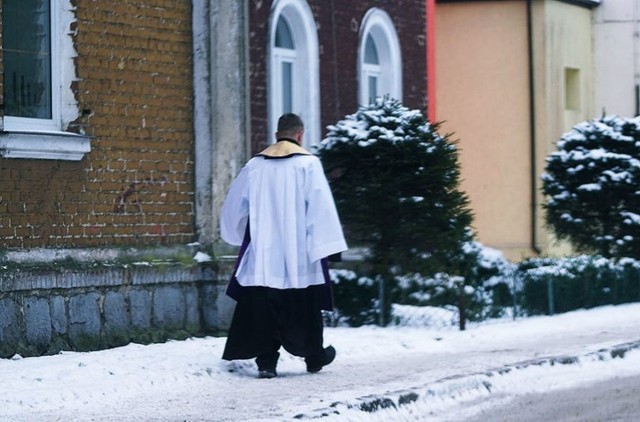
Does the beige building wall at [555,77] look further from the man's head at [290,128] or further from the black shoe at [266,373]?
the black shoe at [266,373]

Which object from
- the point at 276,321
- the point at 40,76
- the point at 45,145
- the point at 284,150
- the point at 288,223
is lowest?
the point at 276,321

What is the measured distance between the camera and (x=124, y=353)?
11.8m

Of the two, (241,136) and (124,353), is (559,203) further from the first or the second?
(124,353)

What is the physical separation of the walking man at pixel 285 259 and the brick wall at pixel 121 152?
6.22 feet

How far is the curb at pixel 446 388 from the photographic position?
9344 mm

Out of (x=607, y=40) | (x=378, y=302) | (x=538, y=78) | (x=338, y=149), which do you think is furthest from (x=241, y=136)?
(x=607, y=40)

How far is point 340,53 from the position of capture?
17062mm

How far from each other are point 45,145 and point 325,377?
291cm

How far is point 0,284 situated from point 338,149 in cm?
414

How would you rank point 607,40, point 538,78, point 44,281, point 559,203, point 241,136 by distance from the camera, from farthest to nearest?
1. point 607,40
2. point 538,78
3. point 559,203
4. point 241,136
5. point 44,281

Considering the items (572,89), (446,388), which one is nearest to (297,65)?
(446,388)

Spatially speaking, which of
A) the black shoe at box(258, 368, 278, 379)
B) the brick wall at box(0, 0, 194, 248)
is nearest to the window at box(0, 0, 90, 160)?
the brick wall at box(0, 0, 194, 248)

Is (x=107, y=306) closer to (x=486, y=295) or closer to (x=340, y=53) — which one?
(x=486, y=295)

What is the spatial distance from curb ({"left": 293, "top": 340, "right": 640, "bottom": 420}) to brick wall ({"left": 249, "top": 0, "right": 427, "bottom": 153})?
4.52 metres
